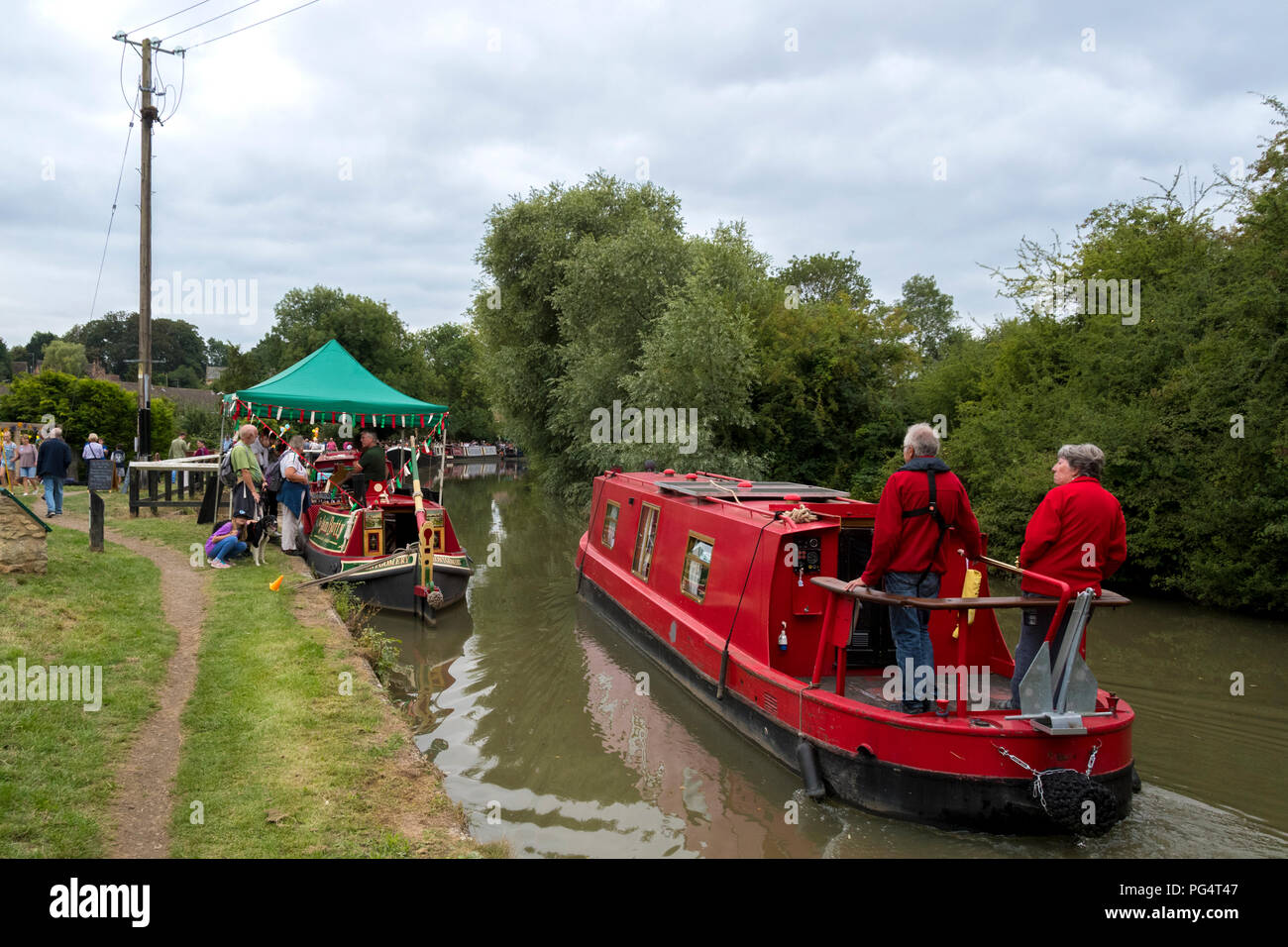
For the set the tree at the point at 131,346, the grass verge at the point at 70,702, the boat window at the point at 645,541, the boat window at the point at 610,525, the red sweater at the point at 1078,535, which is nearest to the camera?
the grass verge at the point at 70,702

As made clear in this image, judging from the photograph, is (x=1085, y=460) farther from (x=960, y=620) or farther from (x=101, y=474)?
(x=101, y=474)

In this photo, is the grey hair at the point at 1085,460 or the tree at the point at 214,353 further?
the tree at the point at 214,353

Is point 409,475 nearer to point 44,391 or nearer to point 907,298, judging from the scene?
point 44,391

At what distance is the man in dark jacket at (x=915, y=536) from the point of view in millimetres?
5535

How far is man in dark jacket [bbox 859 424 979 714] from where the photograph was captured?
218 inches

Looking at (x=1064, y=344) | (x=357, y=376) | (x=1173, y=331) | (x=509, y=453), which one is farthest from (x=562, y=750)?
(x=509, y=453)

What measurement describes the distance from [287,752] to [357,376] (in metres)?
10.7

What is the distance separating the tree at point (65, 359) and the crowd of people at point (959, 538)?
72169 millimetres

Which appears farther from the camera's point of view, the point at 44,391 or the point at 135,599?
the point at 44,391

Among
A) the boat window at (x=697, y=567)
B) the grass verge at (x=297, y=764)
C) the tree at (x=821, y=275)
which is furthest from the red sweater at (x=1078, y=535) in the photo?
the tree at (x=821, y=275)

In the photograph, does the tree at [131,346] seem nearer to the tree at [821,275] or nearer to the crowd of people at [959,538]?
the tree at [821,275]

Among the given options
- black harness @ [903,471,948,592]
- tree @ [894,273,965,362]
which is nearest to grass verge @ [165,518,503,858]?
black harness @ [903,471,948,592]

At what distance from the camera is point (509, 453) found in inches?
2926

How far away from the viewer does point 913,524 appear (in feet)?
18.4
